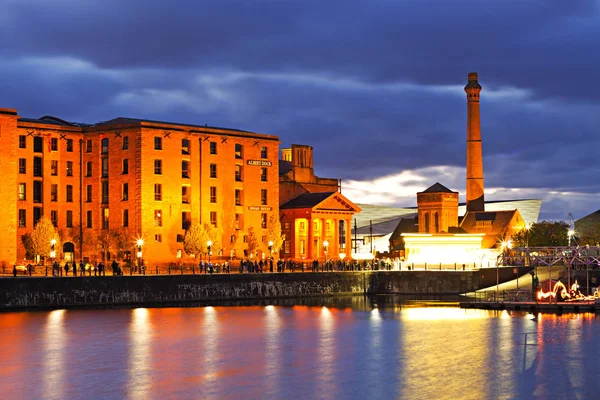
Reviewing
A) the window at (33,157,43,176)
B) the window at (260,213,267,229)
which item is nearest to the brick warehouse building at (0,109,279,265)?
the window at (33,157,43,176)

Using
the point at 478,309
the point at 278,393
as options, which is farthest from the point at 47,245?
the point at 278,393

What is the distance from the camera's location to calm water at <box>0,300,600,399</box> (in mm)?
48688

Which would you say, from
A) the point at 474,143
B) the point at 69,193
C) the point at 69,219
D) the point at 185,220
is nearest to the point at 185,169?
the point at 185,220

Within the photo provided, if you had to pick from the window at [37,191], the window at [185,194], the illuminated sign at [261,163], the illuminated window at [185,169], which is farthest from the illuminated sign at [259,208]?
the window at [37,191]

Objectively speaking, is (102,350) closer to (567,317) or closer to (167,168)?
(567,317)

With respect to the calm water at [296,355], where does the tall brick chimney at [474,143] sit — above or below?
above

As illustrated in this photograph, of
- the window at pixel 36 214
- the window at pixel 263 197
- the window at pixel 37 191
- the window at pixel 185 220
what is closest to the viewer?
the window at pixel 36 214

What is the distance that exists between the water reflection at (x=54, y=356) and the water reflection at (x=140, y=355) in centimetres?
331

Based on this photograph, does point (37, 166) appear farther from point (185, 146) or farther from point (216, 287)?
point (216, 287)

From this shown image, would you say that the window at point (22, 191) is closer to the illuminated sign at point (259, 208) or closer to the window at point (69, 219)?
the window at point (69, 219)

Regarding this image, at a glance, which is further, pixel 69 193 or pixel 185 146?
pixel 185 146

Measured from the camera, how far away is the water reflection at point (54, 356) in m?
49.1

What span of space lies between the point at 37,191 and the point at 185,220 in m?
16.0

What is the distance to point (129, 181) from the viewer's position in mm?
113938
